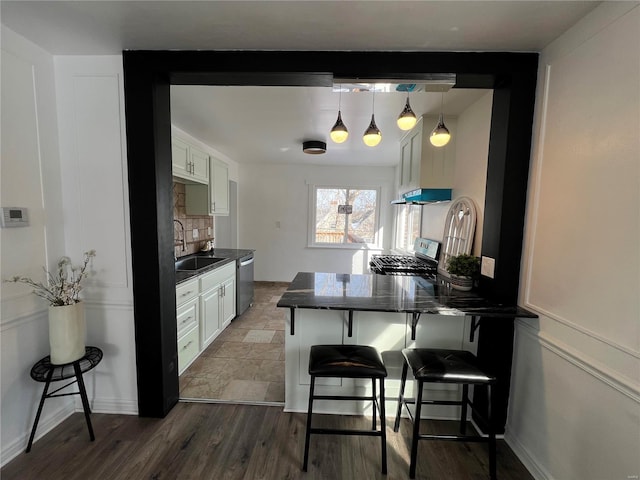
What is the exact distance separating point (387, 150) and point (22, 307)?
4034 mm

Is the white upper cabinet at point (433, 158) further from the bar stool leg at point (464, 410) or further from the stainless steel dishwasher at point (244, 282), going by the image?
the stainless steel dishwasher at point (244, 282)

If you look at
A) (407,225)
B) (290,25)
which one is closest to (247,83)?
(290,25)

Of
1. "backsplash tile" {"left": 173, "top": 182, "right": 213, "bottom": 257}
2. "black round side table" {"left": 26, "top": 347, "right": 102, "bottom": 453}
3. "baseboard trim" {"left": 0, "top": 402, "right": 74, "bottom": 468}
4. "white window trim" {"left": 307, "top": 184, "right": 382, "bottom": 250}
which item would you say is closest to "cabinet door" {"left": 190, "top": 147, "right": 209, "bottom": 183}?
"backsplash tile" {"left": 173, "top": 182, "right": 213, "bottom": 257}

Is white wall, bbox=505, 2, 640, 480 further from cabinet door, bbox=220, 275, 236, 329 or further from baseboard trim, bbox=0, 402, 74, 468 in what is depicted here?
baseboard trim, bbox=0, 402, 74, 468

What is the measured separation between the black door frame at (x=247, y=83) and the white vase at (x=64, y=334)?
0.32 m

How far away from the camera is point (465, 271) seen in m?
1.99

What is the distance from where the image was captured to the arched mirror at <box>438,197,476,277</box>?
232cm

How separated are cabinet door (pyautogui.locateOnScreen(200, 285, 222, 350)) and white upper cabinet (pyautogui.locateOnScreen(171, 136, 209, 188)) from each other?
130cm

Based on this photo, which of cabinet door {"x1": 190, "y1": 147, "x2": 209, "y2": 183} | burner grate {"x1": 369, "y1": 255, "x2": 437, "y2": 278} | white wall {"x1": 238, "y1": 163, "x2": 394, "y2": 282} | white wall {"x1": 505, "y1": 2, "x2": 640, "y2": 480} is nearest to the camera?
white wall {"x1": 505, "y1": 2, "x2": 640, "y2": 480}

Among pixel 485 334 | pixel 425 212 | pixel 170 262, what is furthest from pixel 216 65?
pixel 425 212

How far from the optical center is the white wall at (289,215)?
5.38 meters

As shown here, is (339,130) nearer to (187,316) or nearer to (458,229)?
(458,229)

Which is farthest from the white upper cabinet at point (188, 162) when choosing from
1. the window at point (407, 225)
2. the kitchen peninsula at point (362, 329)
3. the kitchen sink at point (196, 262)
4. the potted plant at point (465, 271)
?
the window at point (407, 225)

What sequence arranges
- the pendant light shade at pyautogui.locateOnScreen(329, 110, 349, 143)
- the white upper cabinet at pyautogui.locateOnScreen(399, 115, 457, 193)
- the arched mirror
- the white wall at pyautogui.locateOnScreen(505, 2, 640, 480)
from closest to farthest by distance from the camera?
the white wall at pyautogui.locateOnScreen(505, 2, 640, 480) < the pendant light shade at pyautogui.locateOnScreen(329, 110, 349, 143) < the arched mirror < the white upper cabinet at pyautogui.locateOnScreen(399, 115, 457, 193)
